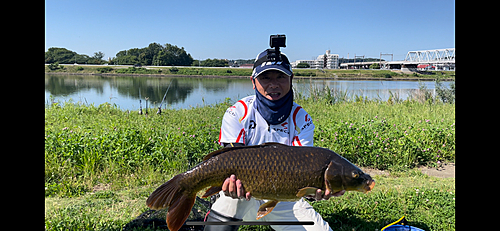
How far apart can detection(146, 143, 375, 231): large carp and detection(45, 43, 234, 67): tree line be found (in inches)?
2519

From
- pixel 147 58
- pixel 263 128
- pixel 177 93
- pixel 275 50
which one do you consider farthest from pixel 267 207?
pixel 147 58

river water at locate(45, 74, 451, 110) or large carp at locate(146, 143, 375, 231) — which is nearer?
large carp at locate(146, 143, 375, 231)

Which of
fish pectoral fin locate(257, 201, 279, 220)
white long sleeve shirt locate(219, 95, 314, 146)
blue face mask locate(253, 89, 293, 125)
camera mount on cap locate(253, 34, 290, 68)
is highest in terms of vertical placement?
camera mount on cap locate(253, 34, 290, 68)

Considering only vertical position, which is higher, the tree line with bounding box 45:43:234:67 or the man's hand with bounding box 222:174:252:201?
the tree line with bounding box 45:43:234:67

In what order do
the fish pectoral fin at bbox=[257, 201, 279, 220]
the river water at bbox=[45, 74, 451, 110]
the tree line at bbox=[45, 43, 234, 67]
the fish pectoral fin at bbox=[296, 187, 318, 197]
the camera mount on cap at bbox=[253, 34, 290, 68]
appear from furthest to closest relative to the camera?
the tree line at bbox=[45, 43, 234, 67] < the river water at bbox=[45, 74, 451, 110] < the camera mount on cap at bbox=[253, 34, 290, 68] < the fish pectoral fin at bbox=[257, 201, 279, 220] < the fish pectoral fin at bbox=[296, 187, 318, 197]

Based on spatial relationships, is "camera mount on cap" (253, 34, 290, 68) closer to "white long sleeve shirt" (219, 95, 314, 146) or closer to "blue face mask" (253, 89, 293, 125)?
"blue face mask" (253, 89, 293, 125)

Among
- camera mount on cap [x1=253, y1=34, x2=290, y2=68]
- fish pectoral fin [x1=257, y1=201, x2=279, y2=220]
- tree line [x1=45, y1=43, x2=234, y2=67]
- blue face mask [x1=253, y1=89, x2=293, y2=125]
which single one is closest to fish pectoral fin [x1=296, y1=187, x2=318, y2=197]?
fish pectoral fin [x1=257, y1=201, x2=279, y2=220]

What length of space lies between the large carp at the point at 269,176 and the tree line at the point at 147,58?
64.0 metres

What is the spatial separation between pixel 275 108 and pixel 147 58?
68.5 m

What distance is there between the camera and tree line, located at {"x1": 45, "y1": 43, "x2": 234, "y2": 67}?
2506 inches
